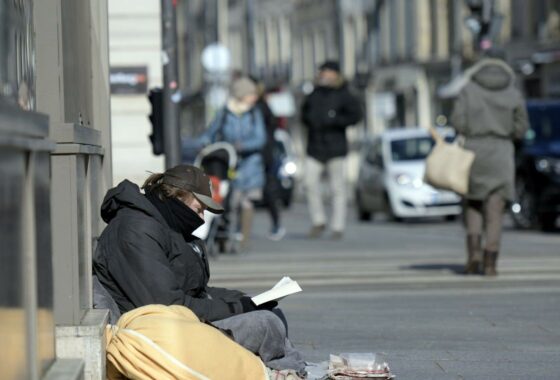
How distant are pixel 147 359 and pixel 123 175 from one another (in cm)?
1348

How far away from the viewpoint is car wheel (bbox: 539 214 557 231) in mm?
23391

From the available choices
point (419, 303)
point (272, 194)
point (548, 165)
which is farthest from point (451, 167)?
point (548, 165)

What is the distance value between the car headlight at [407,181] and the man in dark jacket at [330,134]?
277 inches

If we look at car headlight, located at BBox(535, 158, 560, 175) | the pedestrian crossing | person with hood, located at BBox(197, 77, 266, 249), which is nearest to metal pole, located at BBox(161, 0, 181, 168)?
the pedestrian crossing

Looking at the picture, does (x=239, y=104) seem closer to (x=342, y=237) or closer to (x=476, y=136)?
(x=342, y=237)

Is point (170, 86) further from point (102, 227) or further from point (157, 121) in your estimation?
point (102, 227)

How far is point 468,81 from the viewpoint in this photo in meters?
14.4

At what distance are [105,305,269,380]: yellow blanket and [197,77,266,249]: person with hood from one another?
37.4 ft

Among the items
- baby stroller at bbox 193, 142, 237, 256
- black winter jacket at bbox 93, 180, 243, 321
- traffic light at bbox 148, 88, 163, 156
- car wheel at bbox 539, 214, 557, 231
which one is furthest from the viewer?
car wheel at bbox 539, 214, 557, 231

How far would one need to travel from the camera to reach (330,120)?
68.7 ft

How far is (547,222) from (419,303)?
1159 centimetres

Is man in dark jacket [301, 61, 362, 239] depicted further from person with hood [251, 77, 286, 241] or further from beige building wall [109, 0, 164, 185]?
beige building wall [109, 0, 164, 185]

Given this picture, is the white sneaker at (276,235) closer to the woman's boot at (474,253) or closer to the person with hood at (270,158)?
the person with hood at (270,158)

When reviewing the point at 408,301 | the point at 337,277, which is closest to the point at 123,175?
the point at 337,277
